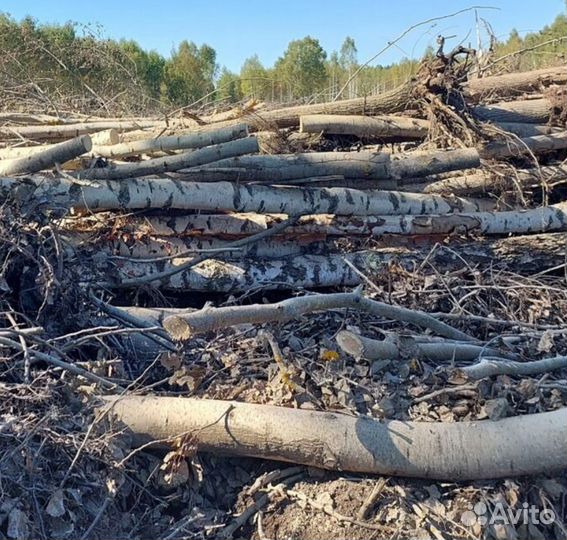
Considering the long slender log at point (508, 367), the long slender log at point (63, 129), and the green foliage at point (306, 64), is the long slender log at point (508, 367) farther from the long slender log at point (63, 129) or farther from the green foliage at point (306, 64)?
the green foliage at point (306, 64)

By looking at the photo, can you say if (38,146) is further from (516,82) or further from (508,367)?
(516,82)

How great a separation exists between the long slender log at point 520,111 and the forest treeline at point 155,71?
29.8 inches

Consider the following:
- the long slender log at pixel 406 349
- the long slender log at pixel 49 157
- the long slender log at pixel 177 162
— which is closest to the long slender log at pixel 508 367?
the long slender log at pixel 406 349

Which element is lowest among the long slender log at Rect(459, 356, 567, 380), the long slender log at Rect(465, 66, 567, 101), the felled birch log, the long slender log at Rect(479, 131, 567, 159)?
the long slender log at Rect(459, 356, 567, 380)

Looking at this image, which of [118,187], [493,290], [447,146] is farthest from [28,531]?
[447,146]

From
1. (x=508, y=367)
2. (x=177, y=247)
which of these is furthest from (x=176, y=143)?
(x=508, y=367)

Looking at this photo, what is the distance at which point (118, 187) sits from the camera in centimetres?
377

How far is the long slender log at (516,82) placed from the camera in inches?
223

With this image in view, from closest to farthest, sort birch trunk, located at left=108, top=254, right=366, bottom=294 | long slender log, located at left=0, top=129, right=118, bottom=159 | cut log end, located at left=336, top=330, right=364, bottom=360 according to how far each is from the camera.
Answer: cut log end, located at left=336, top=330, right=364, bottom=360 < birch trunk, located at left=108, top=254, right=366, bottom=294 < long slender log, located at left=0, top=129, right=118, bottom=159

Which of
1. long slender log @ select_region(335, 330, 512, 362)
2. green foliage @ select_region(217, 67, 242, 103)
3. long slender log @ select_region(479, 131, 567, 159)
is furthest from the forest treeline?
long slender log @ select_region(335, 330, 512, 362)

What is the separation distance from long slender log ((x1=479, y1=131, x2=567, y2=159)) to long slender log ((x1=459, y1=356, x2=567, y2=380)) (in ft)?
8.01

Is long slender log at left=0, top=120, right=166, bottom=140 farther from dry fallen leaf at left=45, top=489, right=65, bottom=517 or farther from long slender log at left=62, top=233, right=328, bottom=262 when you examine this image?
dry fallen leaf at left=45, top=489, right=65, bottom=517

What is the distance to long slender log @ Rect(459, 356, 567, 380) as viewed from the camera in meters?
2.44

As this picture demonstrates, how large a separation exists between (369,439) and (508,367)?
2.49ft
